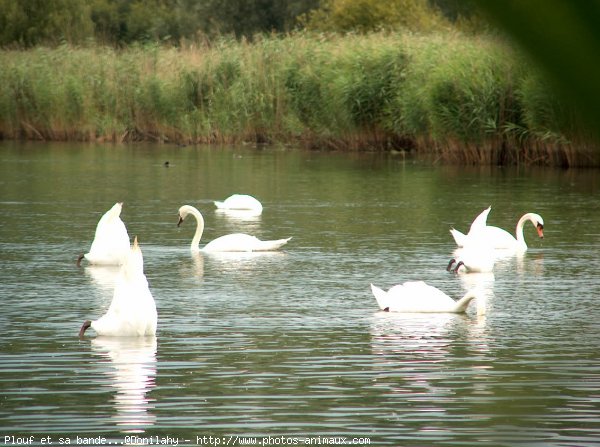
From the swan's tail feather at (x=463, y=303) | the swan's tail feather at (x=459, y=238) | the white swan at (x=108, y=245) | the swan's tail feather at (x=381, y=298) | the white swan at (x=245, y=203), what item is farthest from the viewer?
the white swan at (x=245, y=203)

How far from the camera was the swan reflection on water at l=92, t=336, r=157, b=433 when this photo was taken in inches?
213

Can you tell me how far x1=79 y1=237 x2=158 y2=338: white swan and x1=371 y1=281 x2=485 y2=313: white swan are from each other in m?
2.02

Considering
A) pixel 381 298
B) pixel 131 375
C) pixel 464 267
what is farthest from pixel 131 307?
pixel 464 267

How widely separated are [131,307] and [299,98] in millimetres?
22614

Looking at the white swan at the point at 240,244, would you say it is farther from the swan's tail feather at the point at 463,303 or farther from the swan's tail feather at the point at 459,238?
the swan's tail feather at the point at 463,303

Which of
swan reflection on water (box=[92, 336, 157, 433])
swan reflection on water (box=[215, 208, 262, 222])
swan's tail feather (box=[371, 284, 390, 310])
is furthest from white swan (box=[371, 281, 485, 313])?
swan reflection on water (box=[215, 208, 262, 222])

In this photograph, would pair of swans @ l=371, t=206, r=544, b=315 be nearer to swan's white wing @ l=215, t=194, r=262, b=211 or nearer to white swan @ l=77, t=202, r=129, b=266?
white swan @ l=77, t=202, r=129, b=266

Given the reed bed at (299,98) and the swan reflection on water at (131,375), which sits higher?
the reed bed at (299,98)

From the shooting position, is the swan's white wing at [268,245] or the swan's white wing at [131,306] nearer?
the swan's white wing at [131,306]

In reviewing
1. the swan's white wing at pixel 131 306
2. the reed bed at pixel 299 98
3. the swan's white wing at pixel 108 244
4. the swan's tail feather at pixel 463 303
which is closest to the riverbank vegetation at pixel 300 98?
the reed bed at pixel 299 98

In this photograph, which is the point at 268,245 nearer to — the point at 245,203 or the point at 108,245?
the point at 108,245

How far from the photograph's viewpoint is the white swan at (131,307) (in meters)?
7.17

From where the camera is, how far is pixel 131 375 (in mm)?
6461

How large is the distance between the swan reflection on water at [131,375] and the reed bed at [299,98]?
52.8 ft
